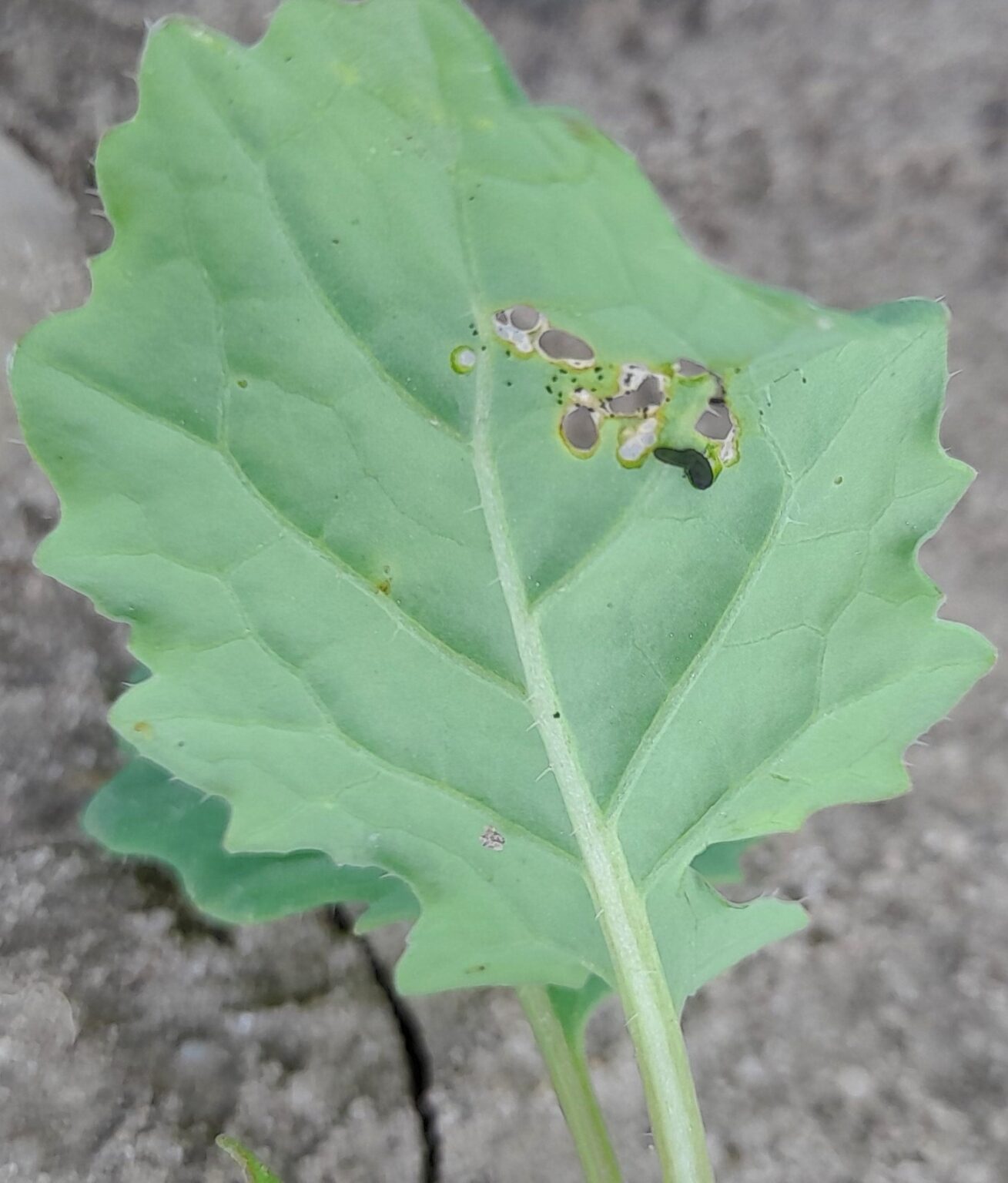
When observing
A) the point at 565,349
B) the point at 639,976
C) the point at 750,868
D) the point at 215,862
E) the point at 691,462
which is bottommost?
the point at 750,868

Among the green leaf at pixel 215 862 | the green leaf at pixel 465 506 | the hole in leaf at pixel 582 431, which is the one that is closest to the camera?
the green leaf at pixel 465 506

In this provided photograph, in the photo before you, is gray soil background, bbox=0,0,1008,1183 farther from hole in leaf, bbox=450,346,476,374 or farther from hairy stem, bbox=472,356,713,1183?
hole in leaf, bbox=450,346,476,374

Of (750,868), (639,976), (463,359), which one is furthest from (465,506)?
(750,868)

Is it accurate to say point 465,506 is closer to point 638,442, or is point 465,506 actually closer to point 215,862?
point 638,442

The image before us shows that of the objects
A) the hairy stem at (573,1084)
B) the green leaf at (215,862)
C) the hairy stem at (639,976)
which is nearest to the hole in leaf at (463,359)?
the hairy stem at (639,976)

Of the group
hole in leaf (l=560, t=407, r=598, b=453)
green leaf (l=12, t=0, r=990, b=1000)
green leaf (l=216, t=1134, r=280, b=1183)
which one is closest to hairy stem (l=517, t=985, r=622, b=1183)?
green leaf (l=12, t=0, r=990, b=1000)

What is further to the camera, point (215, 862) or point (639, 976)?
point (215, 862)

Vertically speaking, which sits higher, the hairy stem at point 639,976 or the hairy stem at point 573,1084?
the hairy stem at point 639,976

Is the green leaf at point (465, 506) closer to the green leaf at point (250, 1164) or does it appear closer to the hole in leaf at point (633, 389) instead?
the hole in leaf at point (633, 389)
